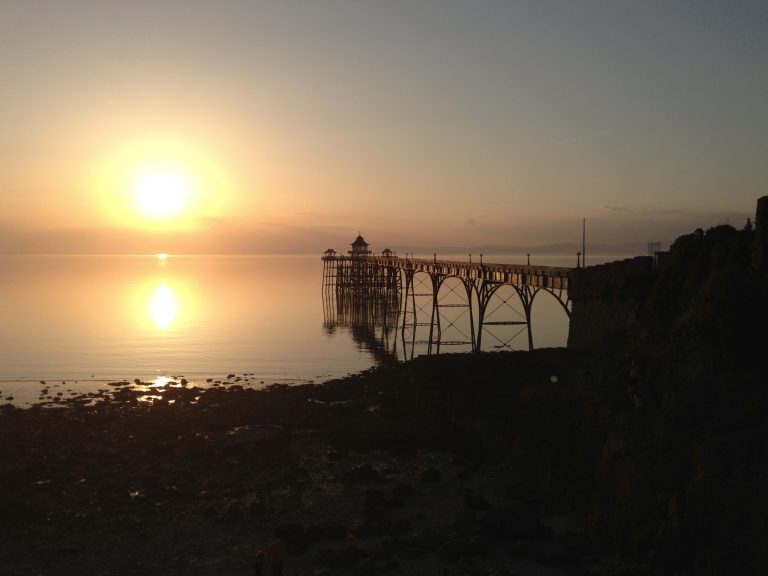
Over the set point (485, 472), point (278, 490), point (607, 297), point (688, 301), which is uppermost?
point (688, 301)

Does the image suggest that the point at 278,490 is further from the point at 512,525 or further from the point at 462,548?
the point at 512,525

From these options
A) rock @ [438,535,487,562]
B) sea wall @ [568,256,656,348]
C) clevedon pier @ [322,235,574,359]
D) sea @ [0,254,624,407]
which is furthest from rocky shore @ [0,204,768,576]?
sea @ [0,254,624,407]

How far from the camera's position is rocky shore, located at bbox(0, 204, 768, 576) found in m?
14.4

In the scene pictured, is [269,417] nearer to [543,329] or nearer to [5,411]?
[5,411]

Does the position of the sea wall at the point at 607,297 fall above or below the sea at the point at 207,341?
above

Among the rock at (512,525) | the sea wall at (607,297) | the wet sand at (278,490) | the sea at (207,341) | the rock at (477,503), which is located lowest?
the sea at (207,341)

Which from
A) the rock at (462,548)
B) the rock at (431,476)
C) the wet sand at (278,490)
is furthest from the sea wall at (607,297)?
the rock at (462,548)

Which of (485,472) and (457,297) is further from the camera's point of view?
(457,297)

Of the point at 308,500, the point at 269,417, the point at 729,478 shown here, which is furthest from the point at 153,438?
the point at 729,478

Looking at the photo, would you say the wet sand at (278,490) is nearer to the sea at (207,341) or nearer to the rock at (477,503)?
the rock at (477,503)

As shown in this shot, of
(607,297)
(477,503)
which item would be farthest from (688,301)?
(477,503)

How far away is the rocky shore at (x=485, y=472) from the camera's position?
14391 millimetres

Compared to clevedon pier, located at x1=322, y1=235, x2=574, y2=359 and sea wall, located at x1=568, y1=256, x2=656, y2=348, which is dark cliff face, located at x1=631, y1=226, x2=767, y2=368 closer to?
sea wall, located at x1=568, y1=256, x2=656, y2=348

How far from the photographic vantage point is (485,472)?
827 inches
